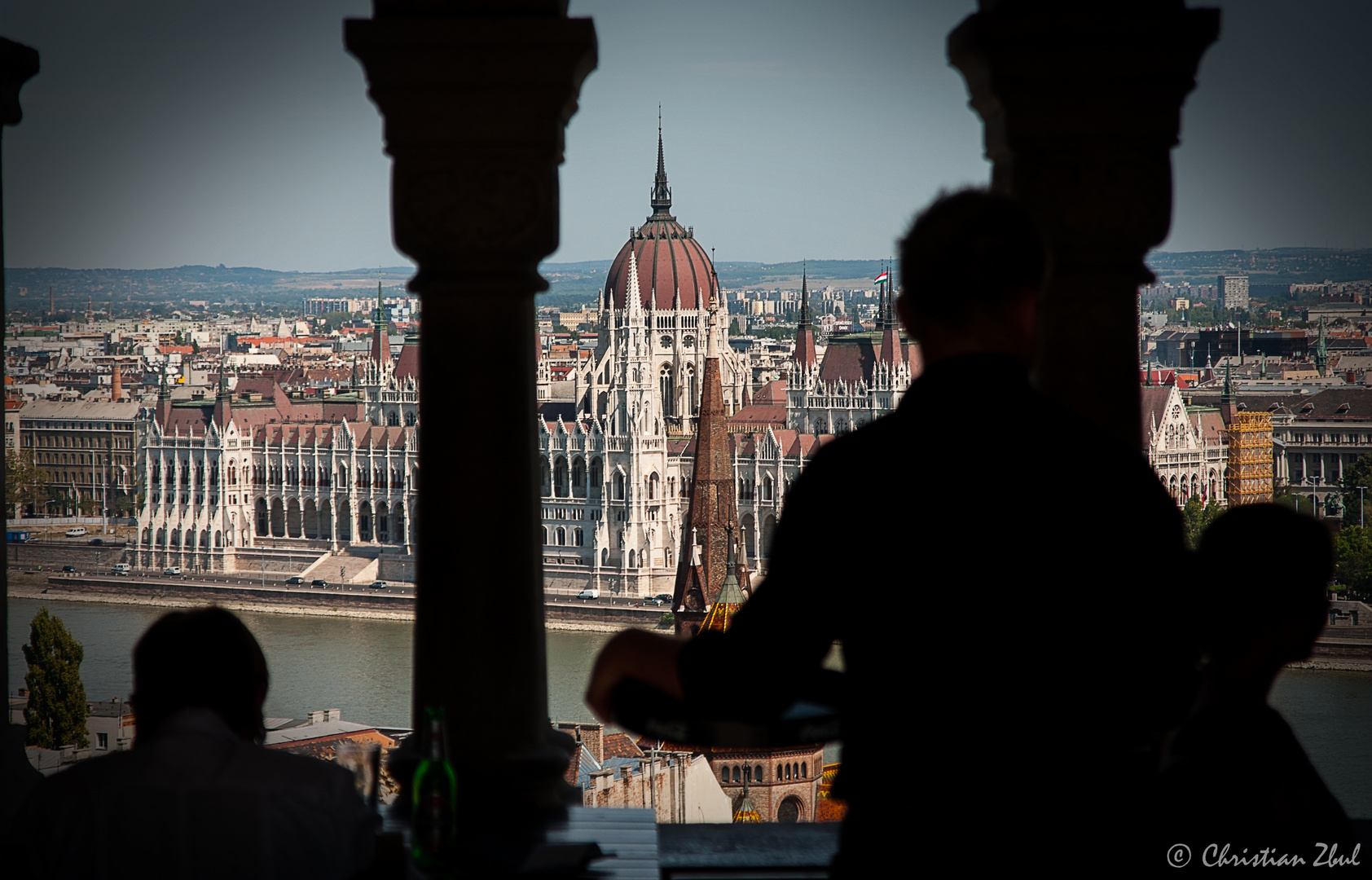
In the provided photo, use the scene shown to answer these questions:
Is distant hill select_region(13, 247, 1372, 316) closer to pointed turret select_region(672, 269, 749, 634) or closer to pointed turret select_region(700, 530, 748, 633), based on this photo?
pointed turret select_region(672, 269, 749, 634)

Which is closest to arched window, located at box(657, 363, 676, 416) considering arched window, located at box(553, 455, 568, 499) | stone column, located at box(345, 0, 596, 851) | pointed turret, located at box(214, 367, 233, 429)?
arched window, located at box(553, 455, 568, 499)

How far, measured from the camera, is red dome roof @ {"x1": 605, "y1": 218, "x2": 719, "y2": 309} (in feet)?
170

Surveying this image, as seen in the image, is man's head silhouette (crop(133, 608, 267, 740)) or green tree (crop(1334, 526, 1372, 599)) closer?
man's head silhouette (crop(133, 608, 267, 740))

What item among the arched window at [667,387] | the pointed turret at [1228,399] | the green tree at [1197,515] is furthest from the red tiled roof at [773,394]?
the green tree at [1197,515]

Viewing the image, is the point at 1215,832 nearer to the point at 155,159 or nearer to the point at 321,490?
the point at 155,159

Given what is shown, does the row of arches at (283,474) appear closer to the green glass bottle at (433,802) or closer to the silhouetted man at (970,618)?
Answer: the green glass bottle at (433,802)

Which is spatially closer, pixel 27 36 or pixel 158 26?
pixel 27 36

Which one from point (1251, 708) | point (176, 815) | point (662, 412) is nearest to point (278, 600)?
point (662, 412)

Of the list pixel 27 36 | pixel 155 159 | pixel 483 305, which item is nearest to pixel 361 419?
pixel 155 159

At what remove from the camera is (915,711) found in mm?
957

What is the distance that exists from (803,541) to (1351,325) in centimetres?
3216

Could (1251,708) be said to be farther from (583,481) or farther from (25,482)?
(583,481)

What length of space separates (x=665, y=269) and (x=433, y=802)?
2015 inches

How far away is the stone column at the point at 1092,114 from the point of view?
2.21 metres
